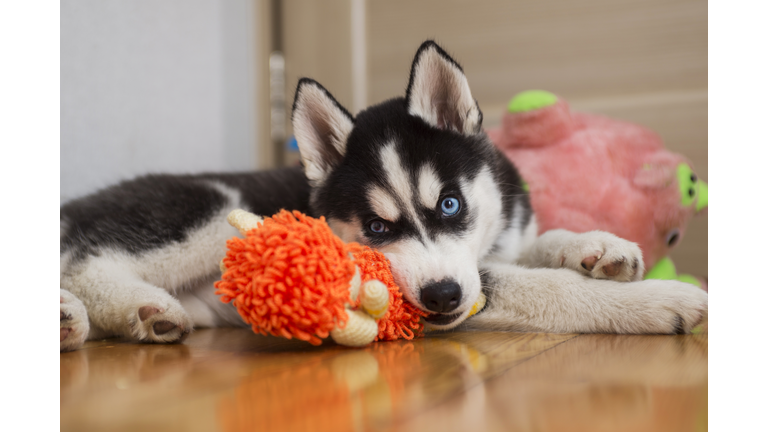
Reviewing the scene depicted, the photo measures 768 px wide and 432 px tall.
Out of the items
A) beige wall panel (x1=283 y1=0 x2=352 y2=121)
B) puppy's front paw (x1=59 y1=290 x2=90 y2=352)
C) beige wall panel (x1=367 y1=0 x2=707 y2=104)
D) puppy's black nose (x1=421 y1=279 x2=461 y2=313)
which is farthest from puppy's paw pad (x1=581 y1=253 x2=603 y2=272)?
beige wall panel (x1=283 y1=0 x2=352 y2=121)

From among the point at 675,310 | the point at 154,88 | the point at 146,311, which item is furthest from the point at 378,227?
the point at 154,88

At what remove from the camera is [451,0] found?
3541 millimetres

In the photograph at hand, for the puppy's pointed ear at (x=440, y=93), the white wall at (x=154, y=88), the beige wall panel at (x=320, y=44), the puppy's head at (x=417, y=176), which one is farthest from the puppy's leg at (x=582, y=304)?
→ the beige wall panel at (x=320, y=44)

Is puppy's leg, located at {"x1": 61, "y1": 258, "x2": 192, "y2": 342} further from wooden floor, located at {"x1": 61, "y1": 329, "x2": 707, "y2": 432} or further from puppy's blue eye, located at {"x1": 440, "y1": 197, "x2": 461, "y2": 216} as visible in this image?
puppy's blue eye, located at {"x1": 440, "y1": 197, "x2": 461, "y2": 216}

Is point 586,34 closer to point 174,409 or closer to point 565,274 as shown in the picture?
point 565,274

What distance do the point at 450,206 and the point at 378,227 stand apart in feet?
0.79

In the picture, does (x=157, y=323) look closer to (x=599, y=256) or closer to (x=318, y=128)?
(x=318, y=128)

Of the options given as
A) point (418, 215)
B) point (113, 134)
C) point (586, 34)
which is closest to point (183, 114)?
point (113, 134)

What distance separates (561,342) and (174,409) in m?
1.00

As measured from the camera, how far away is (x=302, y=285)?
1213 millimetres

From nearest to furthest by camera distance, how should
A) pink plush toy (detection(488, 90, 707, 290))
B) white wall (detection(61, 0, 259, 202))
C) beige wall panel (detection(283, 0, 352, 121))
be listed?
pink plush toy (detection(488, 90, 707, 290))
white wall (detection(61, 0, 259, 202))
beige wall panel (detection(283, 0, 352, 121))

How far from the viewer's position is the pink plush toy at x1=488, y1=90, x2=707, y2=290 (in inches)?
85.3

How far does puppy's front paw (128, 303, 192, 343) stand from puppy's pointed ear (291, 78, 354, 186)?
652 mm

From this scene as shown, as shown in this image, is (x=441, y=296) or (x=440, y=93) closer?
(x=441, y=296)
